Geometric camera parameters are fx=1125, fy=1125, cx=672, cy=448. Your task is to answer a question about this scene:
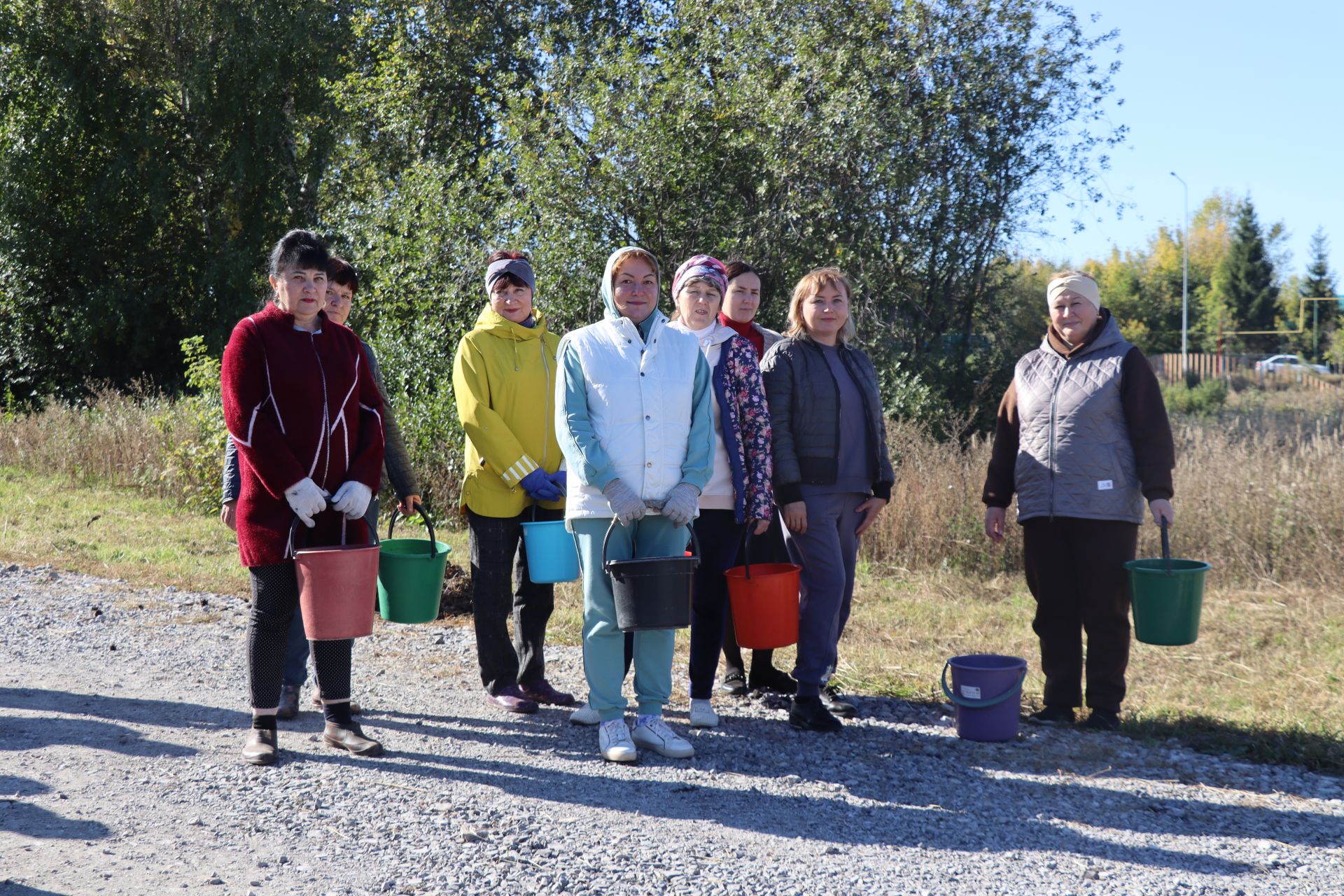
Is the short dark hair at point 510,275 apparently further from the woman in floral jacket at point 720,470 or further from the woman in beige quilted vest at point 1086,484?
the woman in beige quilted vest at point 1086,484

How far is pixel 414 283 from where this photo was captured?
12664 millimetres

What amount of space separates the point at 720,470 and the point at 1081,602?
1781mm

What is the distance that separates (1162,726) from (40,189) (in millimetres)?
23926

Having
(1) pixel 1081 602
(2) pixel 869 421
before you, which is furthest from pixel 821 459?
(1) pixel 1081 602

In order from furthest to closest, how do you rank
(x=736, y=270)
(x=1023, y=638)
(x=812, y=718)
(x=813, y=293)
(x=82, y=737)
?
1. (x=1023, y=638)
2. (x=736, y=270)
3. (x=813, y=293)
4. (x=812, y=718)
5. (x=82, y=737)

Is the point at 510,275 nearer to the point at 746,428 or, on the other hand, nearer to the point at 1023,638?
the point at 746,428

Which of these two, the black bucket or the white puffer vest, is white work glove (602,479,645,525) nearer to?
the white puffer vest

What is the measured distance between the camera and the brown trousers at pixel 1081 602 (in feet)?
16.6

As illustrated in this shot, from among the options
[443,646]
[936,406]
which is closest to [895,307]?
[936,406]

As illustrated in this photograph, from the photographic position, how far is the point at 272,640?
14.7 feet

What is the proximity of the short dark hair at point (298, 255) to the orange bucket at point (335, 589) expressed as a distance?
111 cm

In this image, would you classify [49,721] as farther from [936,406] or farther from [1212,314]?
[1212,314]

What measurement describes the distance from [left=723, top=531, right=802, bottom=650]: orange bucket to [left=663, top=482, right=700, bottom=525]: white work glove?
40 cm

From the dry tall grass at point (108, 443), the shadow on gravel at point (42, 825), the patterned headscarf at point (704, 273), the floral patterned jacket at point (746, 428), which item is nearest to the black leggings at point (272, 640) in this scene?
the shadow on gravel at point (42, 825)
